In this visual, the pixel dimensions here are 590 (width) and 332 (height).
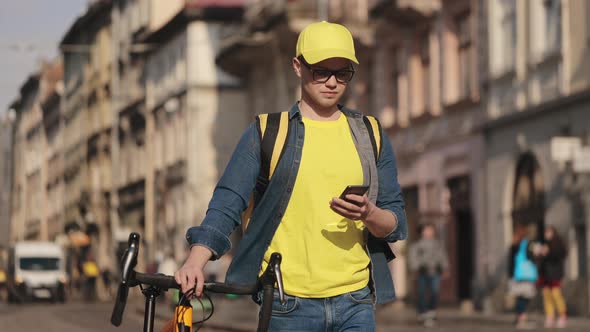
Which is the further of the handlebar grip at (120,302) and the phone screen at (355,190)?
the phone screen at (355,190)

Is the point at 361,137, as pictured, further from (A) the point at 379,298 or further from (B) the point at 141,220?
(B) the point at 141,220

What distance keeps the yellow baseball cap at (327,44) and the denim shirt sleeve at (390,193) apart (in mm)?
383

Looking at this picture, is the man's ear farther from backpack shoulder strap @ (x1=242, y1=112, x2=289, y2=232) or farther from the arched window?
the arched window

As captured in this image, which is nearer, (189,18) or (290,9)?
(290,9)

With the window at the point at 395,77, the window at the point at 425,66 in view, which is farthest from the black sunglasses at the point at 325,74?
the window at the point at 395,77

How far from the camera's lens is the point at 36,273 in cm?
5553

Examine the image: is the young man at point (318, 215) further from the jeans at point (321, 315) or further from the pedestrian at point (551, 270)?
the pedestrian at point (551, 270)

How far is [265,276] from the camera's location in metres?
4.65

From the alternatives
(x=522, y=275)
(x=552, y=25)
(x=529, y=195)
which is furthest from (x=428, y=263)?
(x=552, y=25)

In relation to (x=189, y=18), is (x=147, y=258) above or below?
below

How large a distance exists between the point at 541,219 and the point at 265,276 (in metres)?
24.7

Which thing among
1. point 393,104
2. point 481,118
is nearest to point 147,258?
point 393,104

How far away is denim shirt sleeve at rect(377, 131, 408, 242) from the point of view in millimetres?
5324

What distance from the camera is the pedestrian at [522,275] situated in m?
22.7
